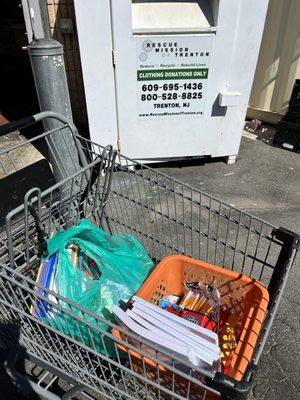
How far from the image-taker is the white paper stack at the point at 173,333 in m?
1.36

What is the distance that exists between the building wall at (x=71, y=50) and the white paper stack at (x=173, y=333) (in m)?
4.38

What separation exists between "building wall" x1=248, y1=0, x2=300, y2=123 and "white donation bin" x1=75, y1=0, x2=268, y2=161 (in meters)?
1.68

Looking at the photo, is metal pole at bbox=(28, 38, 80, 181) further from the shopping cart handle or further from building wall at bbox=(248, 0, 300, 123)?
building wall at bbox=(248, 0, 300, 123)

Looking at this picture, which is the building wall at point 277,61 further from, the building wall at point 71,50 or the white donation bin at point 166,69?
the building wall at point 71,50

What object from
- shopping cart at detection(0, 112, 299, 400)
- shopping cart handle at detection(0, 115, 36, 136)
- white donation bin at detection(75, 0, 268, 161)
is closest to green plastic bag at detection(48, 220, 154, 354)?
shopping cart at detection(0, 112, 299, 400)

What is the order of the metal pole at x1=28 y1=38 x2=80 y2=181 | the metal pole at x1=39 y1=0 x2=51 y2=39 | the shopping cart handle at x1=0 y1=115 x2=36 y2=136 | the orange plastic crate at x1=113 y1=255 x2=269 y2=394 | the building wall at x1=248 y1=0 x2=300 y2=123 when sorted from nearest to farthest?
the orange plastic crate at x1=113 y1=255 x2=269 y2=394 → the shopping cart handle at x1=0 y1=115 x2=36 y2=136 → the metal pole at x1=39 y1=0 x2=51 y2=39 → the metal pole at x1=28 y1=38 x2=80 y2=181 → the building wall at x1=248 y1=0 x2=300 y2=123

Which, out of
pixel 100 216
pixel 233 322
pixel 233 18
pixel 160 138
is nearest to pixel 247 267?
pixel 233 322

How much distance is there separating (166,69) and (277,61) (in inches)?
97.9

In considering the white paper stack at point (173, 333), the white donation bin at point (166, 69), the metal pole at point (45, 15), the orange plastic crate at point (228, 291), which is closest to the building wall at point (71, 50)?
the white donation bin at point (166, 69)

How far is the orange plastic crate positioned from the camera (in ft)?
5.38

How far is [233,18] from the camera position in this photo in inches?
137

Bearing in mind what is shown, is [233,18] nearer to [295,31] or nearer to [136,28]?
[136,28]

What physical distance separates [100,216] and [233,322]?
1071mm

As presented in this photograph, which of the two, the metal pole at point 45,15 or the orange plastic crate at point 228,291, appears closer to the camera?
the orange plastic crate at point 228,291
